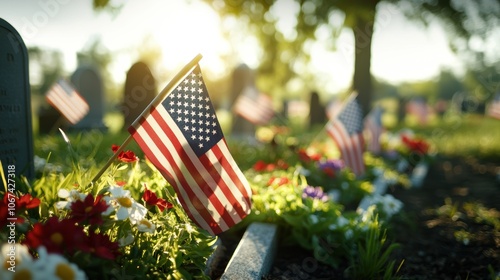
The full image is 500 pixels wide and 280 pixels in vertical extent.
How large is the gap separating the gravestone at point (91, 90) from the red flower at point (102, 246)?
10335mm

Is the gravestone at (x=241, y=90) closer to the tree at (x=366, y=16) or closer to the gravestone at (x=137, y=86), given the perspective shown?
the tree at (x=366, y=16)

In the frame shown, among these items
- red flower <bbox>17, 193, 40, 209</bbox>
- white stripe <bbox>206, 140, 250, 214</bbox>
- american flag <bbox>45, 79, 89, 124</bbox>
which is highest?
red flower <bbox>17, 193, 40, 209</bbox>

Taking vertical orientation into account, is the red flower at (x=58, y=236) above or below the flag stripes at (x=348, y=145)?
above

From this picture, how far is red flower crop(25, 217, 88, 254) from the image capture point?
1807mm

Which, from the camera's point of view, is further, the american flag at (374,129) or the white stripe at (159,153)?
the american flag at (374,129)

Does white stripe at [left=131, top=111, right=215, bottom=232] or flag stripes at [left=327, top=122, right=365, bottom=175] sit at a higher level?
white stripe at [left=131, top=111, right=215, bottom=232]

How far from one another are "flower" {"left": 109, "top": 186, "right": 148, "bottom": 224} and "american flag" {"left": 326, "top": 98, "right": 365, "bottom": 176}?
11.4 ft

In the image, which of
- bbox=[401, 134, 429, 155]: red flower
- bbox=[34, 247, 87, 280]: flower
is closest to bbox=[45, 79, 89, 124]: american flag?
bbox=[34, 247, 87, 280]: flower

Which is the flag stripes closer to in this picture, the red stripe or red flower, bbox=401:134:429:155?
the red stripe

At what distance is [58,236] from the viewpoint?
6.06 feet

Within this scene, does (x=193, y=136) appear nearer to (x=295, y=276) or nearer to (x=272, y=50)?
(x=295, y=276)

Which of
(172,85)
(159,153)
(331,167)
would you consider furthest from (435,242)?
(172,85)

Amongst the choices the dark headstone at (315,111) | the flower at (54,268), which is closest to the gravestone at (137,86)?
the flower at (54,268)

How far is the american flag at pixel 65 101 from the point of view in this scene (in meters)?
7.16
